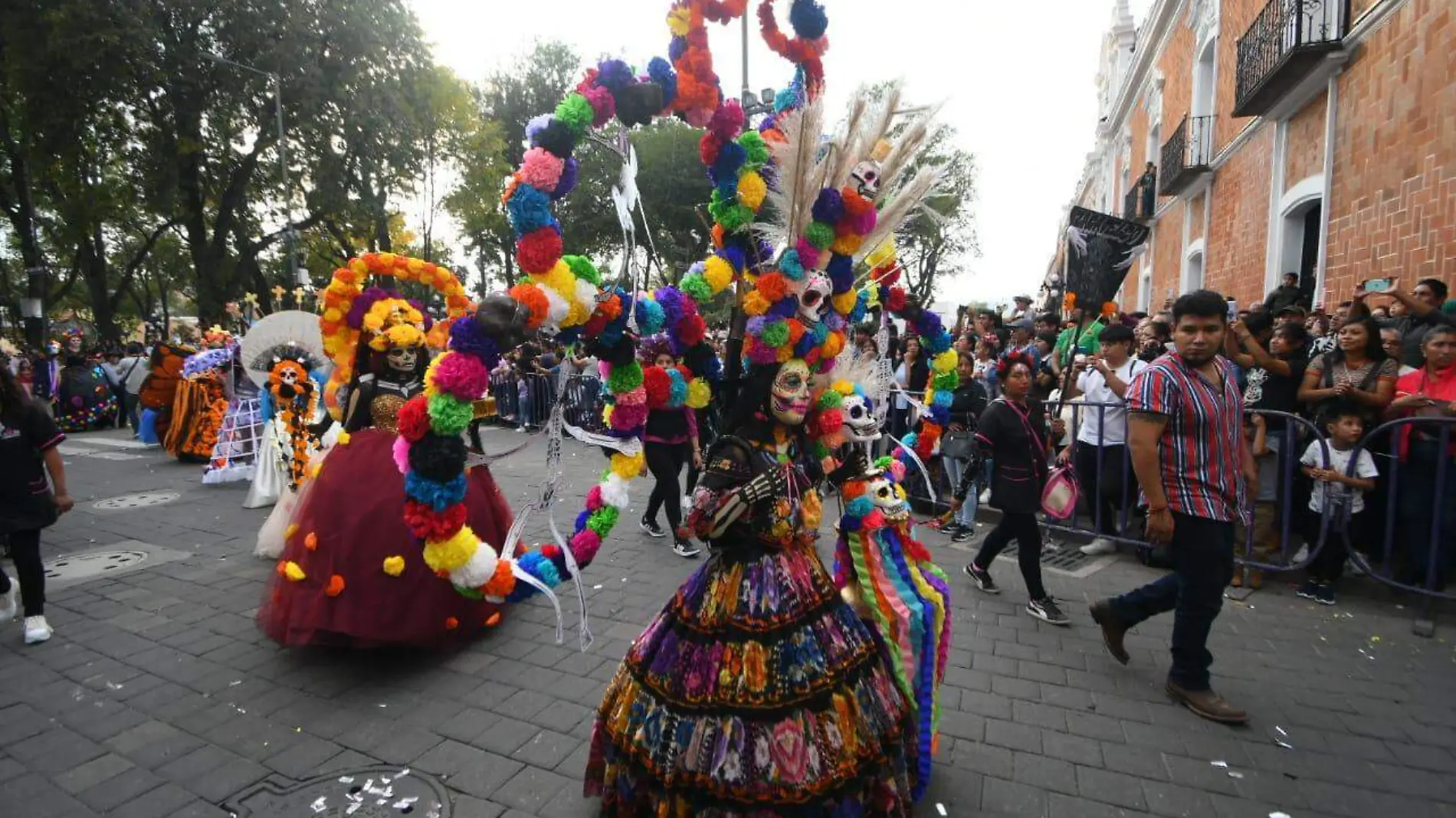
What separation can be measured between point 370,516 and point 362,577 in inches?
13.5

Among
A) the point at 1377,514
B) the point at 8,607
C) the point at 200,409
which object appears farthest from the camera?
the point at 200,409

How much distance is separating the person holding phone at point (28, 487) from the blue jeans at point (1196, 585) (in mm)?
6468

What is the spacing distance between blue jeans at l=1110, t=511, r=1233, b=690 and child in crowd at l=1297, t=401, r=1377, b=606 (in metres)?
2.31

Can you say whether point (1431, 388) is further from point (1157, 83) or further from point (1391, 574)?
point (1157, 83)

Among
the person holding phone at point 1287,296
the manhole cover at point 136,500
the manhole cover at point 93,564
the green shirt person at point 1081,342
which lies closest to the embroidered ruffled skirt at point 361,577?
the manhole cover at point 93,564

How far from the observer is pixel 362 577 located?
4.10 m

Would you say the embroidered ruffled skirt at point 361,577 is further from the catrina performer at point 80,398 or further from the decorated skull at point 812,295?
the catrina performer at point 80,398

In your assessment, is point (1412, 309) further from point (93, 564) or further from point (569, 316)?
point (93, 564)

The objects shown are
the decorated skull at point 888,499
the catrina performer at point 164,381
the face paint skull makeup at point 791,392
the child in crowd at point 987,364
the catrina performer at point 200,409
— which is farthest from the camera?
the catrina performer at point 164,381

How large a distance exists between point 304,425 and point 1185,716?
8437 mm

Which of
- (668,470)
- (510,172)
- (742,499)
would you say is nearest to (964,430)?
(668,470)

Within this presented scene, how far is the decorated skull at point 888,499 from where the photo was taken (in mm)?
2842

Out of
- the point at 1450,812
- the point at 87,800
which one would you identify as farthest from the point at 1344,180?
the point at 87,800

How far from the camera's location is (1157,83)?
19.0m
